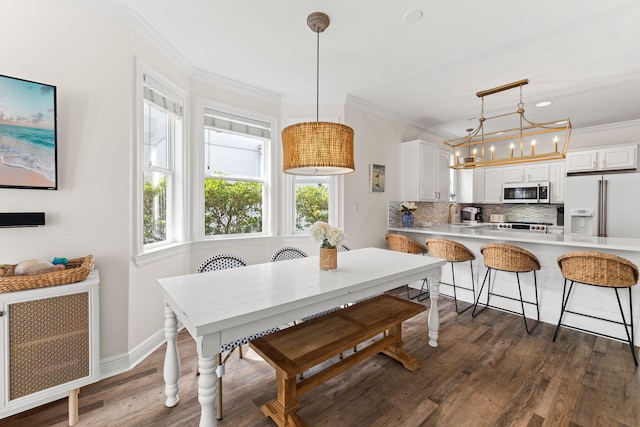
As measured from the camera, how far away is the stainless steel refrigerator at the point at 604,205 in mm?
3748

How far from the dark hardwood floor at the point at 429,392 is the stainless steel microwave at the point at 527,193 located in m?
3.24

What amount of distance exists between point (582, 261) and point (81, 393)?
402 centimetres

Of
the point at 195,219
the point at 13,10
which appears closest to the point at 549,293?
the point at 195,219

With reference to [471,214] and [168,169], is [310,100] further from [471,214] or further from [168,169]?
[471,214]

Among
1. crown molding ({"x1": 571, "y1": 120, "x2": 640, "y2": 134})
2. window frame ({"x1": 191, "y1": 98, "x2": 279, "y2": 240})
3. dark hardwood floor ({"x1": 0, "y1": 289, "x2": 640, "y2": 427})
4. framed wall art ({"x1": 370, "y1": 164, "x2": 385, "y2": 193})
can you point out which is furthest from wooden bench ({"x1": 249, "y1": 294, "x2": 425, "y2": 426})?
crown molding ({"x1": 571, "y1": 120, "x2": 640, "y2": 134})

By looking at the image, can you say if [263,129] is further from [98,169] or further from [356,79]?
[98,169]

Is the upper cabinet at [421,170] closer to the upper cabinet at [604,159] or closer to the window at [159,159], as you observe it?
the upper cabinet at [604,159]

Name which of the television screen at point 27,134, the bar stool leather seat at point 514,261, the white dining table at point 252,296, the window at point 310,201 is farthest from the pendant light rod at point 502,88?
the television screen at point 27,134

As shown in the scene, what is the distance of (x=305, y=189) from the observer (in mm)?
3805

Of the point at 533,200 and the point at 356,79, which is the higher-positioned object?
the point at 356,79

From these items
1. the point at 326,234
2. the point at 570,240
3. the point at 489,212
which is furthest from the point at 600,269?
the point at 489,212

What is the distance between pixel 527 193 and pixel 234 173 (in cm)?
536

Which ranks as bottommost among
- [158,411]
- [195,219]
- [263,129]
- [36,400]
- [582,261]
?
[158,411]

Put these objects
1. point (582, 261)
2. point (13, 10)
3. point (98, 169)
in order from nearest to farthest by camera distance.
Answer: point (13, 10)
point (98, 169)
point (582, 261)
